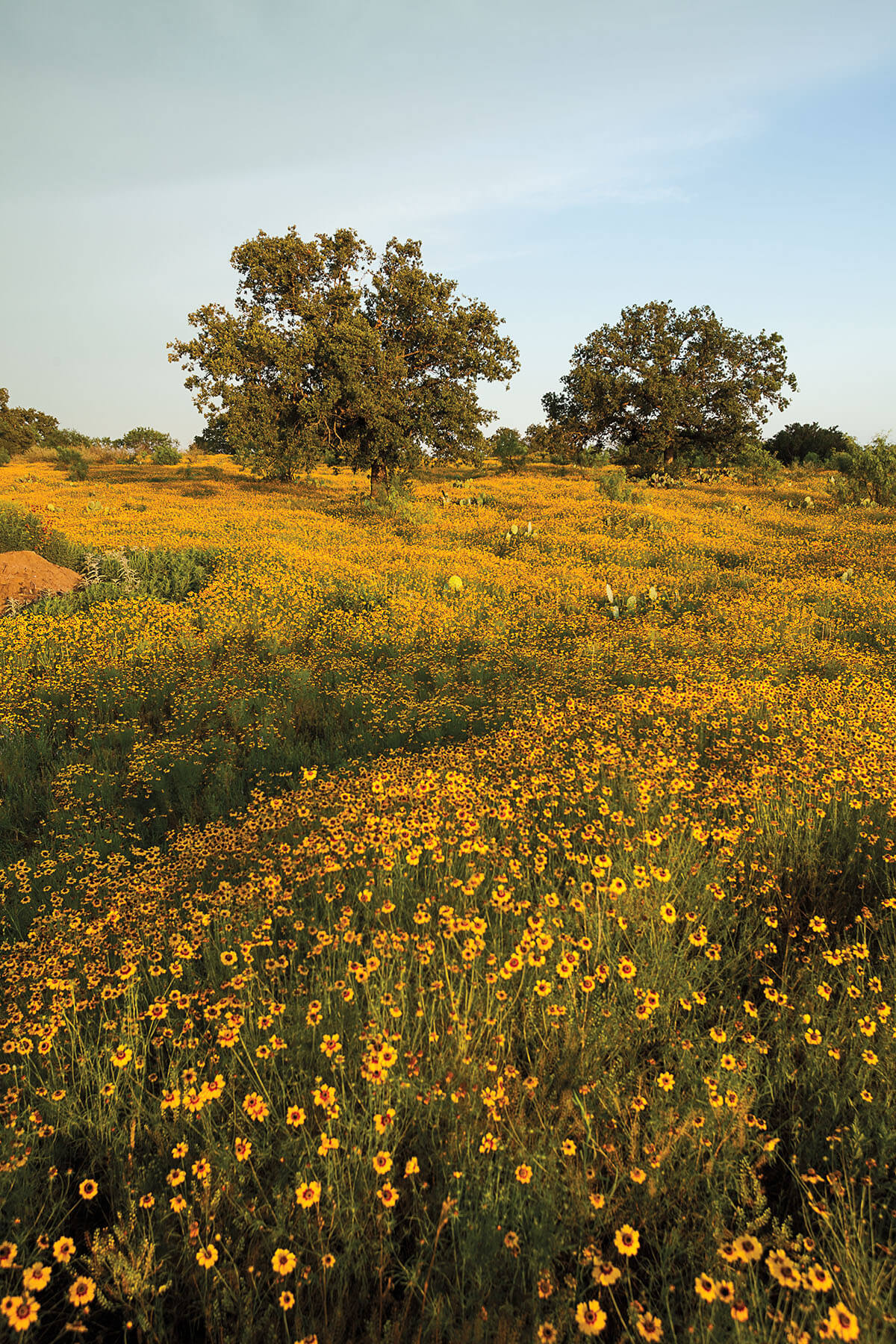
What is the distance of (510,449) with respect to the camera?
108 ft

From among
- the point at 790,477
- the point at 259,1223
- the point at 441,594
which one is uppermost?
the point at 790,477

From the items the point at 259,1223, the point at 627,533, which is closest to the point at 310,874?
the point at 259,1223

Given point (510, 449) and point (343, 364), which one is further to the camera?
point (510, 449)

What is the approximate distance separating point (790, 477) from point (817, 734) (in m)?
26.3

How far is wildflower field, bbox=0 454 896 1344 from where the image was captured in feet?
5.85

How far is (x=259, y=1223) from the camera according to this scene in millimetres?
1797

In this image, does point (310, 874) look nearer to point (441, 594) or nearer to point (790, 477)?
point (441, 594)

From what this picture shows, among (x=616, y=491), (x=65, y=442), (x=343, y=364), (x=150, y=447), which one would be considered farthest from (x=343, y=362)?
(x=65, y=442)

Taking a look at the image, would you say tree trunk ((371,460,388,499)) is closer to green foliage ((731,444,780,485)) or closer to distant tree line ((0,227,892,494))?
distant tree line ((0,227,892,494))

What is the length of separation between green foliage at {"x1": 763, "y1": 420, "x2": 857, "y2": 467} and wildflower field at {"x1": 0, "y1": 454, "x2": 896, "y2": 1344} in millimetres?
33620

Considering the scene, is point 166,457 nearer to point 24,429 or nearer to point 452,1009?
point 24,429

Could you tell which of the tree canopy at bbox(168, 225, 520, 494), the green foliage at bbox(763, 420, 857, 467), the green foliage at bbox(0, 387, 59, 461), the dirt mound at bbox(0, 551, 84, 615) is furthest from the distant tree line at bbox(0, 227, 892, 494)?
the green foliage at bbox(0, 387, 59, 461)

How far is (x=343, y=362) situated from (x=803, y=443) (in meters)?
29.6

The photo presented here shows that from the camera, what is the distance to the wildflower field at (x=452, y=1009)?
1782mm
